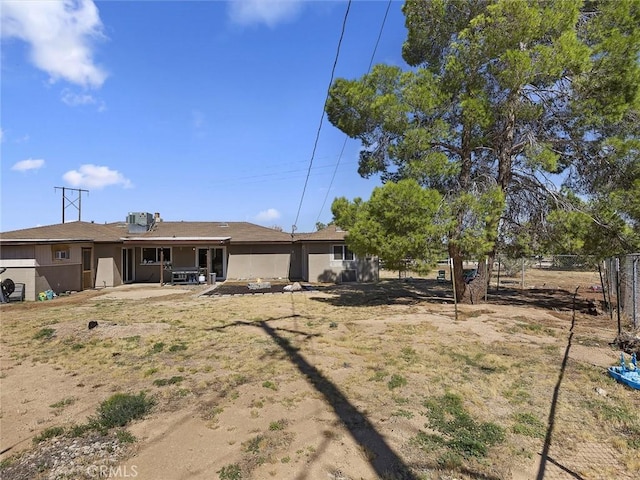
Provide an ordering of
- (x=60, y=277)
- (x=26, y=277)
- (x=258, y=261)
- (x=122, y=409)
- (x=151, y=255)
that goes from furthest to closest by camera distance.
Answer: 1. (x=258, y=261)
2. (x=151, y=255)
3. (x=60, y=277)
4. (x=26, y=277)
5. (x=122, y=409)

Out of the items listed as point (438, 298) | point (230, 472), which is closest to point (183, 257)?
point (438, 298)

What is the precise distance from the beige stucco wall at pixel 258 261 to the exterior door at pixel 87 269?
6.91 metres

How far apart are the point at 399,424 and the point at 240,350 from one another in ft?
13.1

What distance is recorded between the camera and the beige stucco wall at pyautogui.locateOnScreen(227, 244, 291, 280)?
22859 mm

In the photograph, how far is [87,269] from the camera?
63.8 ft

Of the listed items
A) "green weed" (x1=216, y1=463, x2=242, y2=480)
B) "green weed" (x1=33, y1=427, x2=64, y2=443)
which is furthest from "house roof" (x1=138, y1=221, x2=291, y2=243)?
"green weed" (x1=216, y1=463, x2=242, y2=480)

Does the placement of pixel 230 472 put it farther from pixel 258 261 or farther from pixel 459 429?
pixel 258 261

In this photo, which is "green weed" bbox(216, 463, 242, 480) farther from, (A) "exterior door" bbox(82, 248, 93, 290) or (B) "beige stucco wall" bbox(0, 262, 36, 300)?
(A) "exterior door" bbox(82, 248, 93, 290)

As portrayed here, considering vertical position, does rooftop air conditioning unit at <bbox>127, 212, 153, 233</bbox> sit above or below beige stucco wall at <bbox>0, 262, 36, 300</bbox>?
above

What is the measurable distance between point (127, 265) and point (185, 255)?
123 inches

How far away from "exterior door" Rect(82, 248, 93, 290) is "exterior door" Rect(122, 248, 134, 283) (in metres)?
2.19

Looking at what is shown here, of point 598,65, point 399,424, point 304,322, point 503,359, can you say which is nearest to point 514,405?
point 399,424

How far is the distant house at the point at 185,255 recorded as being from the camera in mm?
18141

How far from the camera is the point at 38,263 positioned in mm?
15641
